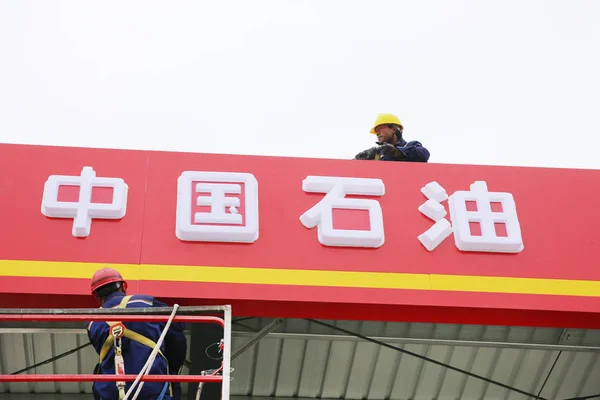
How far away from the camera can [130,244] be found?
705 centimetres

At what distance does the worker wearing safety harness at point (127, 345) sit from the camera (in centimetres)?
536

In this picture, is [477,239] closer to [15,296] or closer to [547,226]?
[547,226]

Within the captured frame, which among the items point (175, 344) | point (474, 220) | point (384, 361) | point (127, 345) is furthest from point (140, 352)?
point (384, 361)

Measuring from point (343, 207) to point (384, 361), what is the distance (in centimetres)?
254

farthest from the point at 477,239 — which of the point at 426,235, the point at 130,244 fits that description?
the point at 130,244

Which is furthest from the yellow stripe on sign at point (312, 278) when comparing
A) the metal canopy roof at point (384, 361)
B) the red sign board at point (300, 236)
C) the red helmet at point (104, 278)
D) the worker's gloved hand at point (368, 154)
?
the worker's gloved hand at point (368, 154)

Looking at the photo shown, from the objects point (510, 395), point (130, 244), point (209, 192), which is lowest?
point (510, 395)

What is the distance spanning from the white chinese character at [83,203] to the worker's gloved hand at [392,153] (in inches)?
111

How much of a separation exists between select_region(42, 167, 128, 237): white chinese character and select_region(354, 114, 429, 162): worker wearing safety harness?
9.33 feet

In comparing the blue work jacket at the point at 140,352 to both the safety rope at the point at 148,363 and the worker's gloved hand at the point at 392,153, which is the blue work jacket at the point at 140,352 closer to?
the safety rope at the point at 148,363

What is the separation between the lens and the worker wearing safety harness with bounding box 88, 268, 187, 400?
5.36m

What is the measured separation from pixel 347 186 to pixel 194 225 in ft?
4.78

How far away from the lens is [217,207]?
24.0 feet

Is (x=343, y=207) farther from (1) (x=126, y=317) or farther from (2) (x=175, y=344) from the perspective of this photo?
(1) (x=126, y=317)
